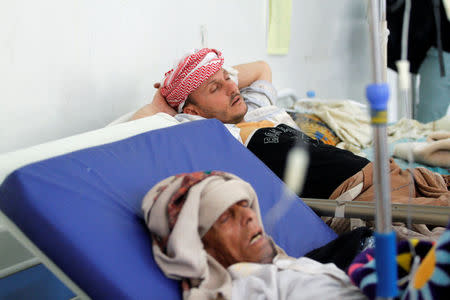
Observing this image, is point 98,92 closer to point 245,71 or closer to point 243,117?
point 243,117

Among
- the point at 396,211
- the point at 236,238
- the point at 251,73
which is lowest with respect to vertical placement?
the point at 396,211

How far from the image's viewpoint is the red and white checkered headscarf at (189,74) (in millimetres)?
1806

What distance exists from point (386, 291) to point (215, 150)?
807mm

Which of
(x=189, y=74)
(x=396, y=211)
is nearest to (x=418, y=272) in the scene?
(x=396, y=211)

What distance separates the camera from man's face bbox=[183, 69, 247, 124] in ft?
6.14

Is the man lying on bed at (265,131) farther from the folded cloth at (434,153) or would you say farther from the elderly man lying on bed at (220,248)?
the elderly man lying on bed at (220,248)

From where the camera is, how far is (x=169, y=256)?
2.97ft

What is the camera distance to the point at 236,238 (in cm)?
93

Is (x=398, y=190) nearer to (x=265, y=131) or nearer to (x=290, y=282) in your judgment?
(x=265, y=131)

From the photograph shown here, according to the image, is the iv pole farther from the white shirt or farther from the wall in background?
the wall in background

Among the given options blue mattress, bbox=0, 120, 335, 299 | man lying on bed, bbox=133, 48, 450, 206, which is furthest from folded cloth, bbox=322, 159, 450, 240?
blue mattress, bbox=0, 120, 335, 299

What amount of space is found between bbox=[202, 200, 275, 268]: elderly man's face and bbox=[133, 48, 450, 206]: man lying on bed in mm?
649

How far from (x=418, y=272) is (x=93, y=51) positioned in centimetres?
145

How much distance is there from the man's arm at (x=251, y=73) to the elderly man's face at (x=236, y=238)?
142 centimetres
